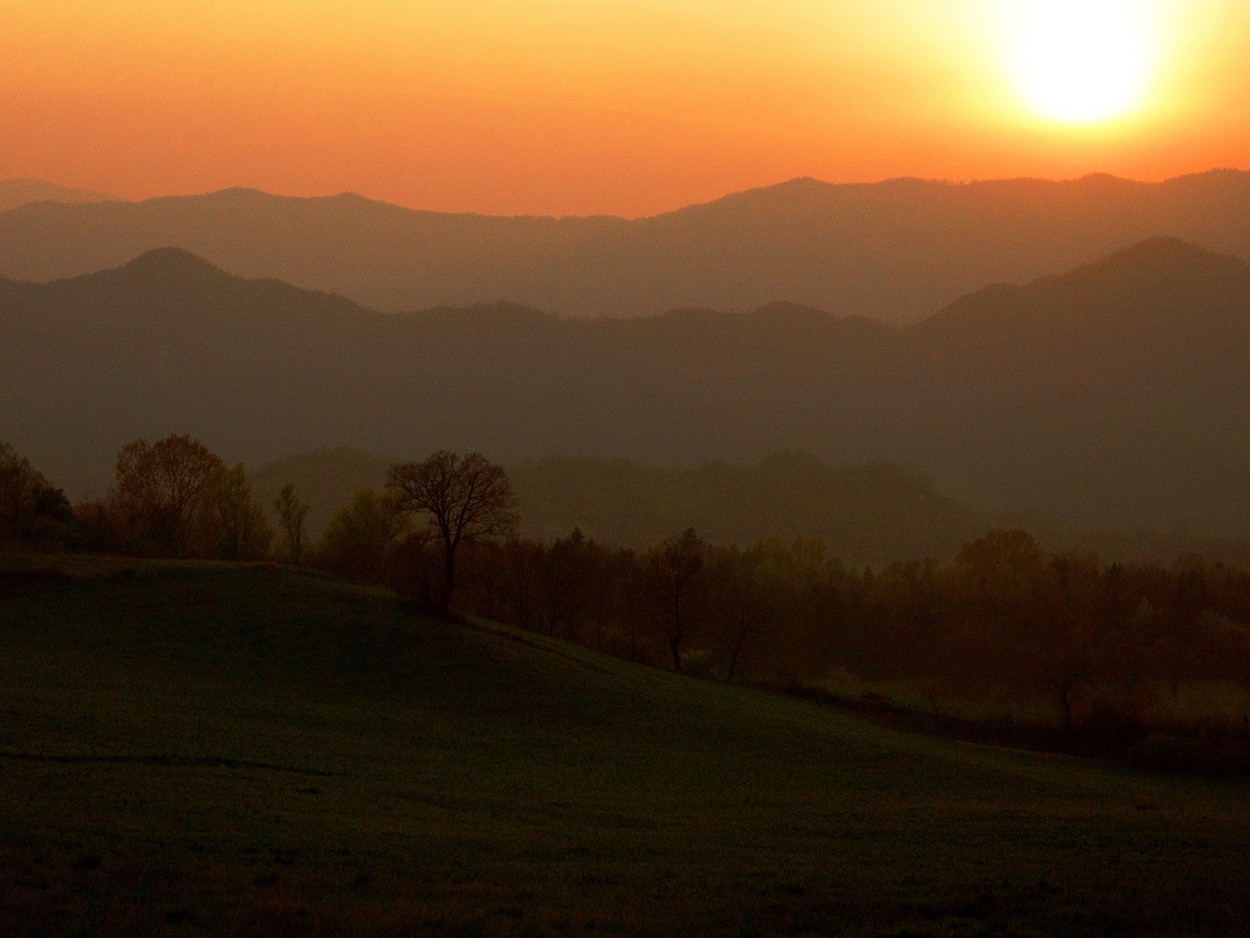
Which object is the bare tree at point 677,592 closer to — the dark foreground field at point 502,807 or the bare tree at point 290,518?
the dark foreground field at point 502,807

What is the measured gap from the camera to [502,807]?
91.1ft

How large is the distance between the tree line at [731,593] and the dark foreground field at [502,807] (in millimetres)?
16528

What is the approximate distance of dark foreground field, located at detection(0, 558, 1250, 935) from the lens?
16.8m

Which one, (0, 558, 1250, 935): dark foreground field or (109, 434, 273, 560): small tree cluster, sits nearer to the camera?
(0, 558, 1250, 935): dark foreground field

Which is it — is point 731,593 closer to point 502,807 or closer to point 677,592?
point 677,592

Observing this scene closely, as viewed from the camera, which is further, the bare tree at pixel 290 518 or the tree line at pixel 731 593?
the bare tree at pixel 290 518

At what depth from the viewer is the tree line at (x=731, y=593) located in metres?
84.1

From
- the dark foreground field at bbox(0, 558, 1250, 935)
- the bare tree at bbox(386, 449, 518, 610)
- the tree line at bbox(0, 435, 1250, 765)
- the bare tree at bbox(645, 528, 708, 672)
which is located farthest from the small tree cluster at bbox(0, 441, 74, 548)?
the bare tree at bbox(645, 528, 708, 672)

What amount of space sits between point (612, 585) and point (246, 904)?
94250mm

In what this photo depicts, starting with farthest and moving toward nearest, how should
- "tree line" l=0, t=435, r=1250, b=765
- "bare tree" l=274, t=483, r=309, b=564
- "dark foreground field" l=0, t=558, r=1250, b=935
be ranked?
"bare tree" l=274, t=483, r=309, b=564, "tree line" l=0, t=435, r=1250, b=765, "dark foreground field" l=0, t=558, r=1250, b=935

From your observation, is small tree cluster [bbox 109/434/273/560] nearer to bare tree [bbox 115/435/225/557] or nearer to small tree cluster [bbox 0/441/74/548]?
bare tree [bbox 115/435/225/557]

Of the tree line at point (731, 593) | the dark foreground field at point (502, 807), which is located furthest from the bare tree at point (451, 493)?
the dark foreground field at point (502, 807)

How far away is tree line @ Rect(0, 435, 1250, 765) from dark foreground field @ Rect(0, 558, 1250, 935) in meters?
16.5

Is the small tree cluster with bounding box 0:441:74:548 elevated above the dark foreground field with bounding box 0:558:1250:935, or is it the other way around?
the small tree cluster with bounding box 0:441:74:548
